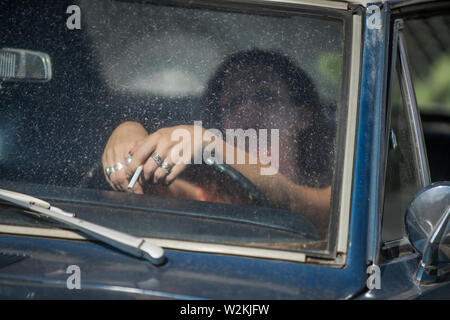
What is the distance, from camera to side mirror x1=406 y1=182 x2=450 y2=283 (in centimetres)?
144

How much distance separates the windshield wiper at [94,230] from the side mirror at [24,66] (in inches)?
17.3

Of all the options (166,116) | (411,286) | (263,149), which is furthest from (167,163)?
(411,286)

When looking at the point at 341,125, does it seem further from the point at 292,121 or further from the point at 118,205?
the point at 118,205

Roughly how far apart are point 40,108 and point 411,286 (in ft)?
4.18

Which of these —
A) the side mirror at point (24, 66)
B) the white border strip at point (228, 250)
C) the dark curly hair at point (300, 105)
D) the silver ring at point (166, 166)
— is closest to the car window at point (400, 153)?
the dark curly hair at point (300, 105)

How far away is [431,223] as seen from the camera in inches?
57.5

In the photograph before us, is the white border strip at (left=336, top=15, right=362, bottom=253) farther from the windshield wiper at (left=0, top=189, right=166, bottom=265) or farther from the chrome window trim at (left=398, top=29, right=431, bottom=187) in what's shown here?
the windshield wiper at (left=0, top=189, right=166, bottom=265)

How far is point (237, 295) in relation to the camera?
54.0 inches

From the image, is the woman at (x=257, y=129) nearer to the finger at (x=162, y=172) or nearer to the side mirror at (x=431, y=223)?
the finger at (x=162, y=172)

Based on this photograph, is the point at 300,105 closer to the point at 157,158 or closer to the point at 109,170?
the point at 157,158

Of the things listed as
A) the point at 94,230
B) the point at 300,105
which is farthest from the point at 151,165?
the point at 300,105

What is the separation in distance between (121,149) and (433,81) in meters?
5.13

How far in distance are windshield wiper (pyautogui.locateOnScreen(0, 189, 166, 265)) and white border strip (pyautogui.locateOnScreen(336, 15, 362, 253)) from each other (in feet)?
1.63

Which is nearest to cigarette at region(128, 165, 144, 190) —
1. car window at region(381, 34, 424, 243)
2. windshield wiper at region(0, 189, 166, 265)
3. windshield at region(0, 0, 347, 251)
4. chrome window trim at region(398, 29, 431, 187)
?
windshield at region(0, 0, 347, 251)
